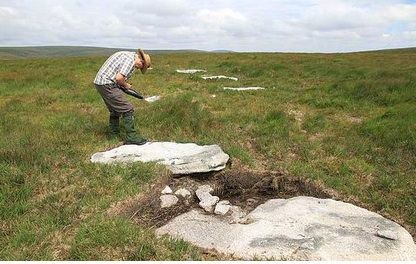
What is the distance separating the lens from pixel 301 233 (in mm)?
5398

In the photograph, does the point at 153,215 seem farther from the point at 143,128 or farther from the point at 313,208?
the point at 143,128

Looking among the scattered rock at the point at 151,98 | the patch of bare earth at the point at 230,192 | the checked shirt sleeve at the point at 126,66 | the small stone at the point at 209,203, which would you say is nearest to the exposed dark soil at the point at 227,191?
the patch of bare earth at the point at 230,192

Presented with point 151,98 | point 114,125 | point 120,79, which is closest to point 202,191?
point 120,79

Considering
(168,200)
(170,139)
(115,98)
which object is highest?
(115,98)

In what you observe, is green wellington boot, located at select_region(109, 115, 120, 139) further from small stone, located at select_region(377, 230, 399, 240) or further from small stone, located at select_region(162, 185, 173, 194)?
small stone, located at select_region(377, 230, 399, 240)

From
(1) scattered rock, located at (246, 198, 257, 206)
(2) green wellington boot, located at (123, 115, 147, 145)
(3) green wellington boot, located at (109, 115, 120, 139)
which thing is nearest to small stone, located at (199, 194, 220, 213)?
(1) scattered rock, located at (246, 198, 257, 206)

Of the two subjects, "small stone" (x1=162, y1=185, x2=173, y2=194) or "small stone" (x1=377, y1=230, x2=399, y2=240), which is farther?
"small stone" (x1=162, y1=185, x2=173, y2=194)

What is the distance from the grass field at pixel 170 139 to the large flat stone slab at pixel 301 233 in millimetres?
543

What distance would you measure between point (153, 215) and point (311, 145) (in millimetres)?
4691

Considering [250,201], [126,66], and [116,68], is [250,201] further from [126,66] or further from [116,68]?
[116,68]

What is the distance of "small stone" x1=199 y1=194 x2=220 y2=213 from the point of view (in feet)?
20.8

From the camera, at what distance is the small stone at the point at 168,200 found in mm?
6527

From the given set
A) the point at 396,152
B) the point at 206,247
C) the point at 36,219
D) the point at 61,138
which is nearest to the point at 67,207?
the point at 36,219

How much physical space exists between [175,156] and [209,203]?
181 centimetres
